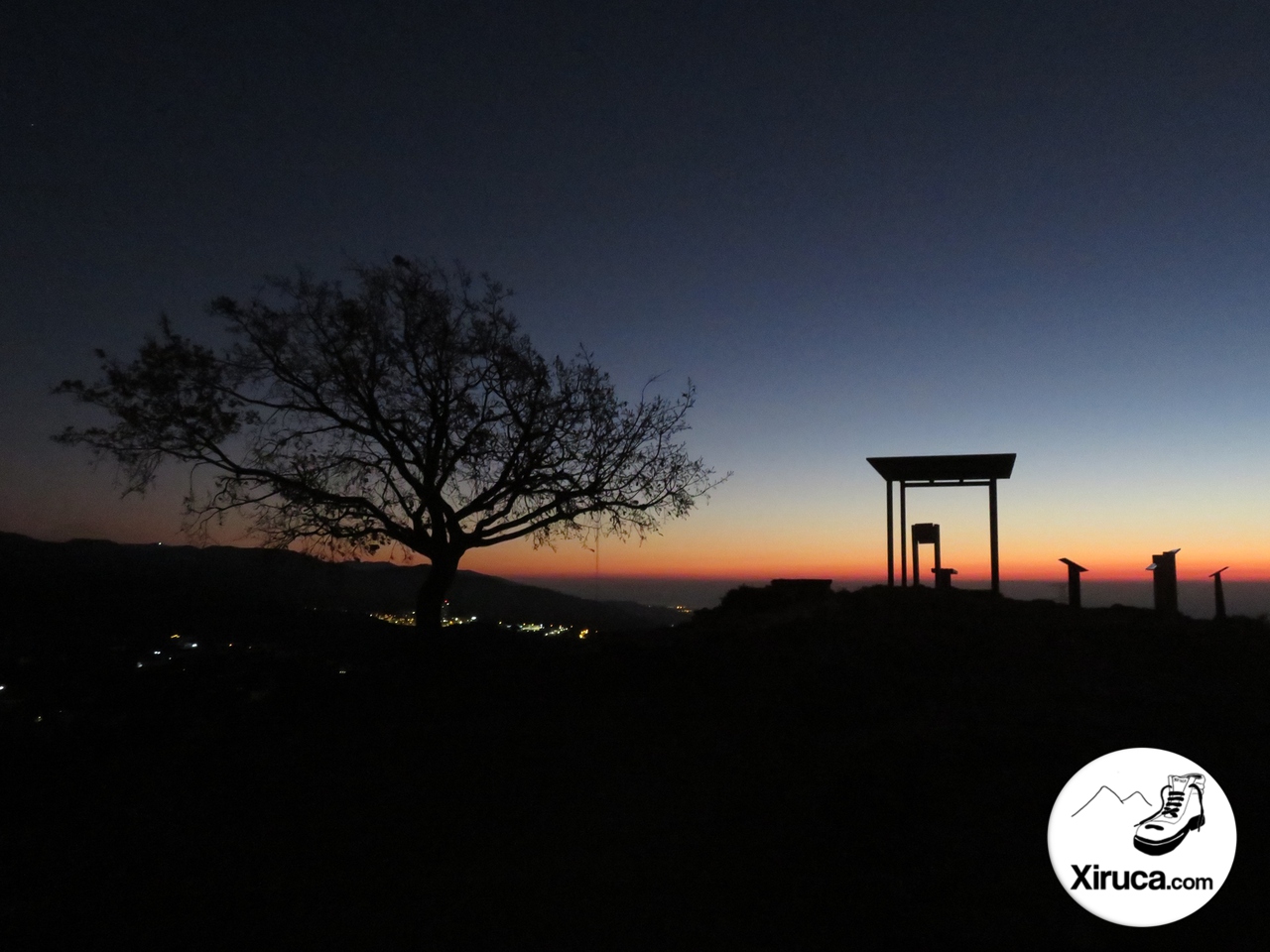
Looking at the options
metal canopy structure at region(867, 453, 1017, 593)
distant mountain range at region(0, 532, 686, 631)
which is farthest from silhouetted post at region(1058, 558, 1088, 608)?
distant mountain range at region(0, 532, 686, 631)

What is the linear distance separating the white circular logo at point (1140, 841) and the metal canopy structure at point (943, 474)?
10.00m

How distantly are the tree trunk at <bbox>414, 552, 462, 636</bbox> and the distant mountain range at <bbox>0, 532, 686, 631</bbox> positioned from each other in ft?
4.50

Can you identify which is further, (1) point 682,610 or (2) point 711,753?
(1) point 682,610

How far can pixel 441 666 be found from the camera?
1223 centimetres

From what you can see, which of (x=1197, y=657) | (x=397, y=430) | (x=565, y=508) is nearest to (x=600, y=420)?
(x=565, y=508)

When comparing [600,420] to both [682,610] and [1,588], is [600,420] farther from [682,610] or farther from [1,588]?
[1,588]

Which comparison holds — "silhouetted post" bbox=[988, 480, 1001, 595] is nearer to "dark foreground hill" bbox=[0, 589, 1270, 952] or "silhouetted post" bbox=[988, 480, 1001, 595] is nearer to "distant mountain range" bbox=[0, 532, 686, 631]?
"dark foreground hill" bbox=[0, 589, 1270, 952]

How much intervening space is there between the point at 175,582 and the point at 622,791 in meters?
19.6

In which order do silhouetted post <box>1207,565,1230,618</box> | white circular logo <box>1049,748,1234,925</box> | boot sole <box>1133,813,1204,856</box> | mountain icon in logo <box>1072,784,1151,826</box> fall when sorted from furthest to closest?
silhouetted post <box>1207,565,1230,618</box>, mountain icon in logo <box>1072,784,1151,826</box>, boot sole <box>1133,813,1204,856</box>, white circular logo <box>1049,748,1234,925</box>

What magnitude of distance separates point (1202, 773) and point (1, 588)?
21689 mm

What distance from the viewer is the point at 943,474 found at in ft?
55.0

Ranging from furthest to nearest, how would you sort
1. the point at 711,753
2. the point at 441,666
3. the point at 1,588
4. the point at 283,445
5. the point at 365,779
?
the point at 1,588, the point at 283,445, the point at 441,666, the point at 711,753, the point at 365,779

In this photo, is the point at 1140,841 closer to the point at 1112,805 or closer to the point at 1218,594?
the point at 1112,805

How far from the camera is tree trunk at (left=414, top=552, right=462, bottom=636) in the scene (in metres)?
16.2
